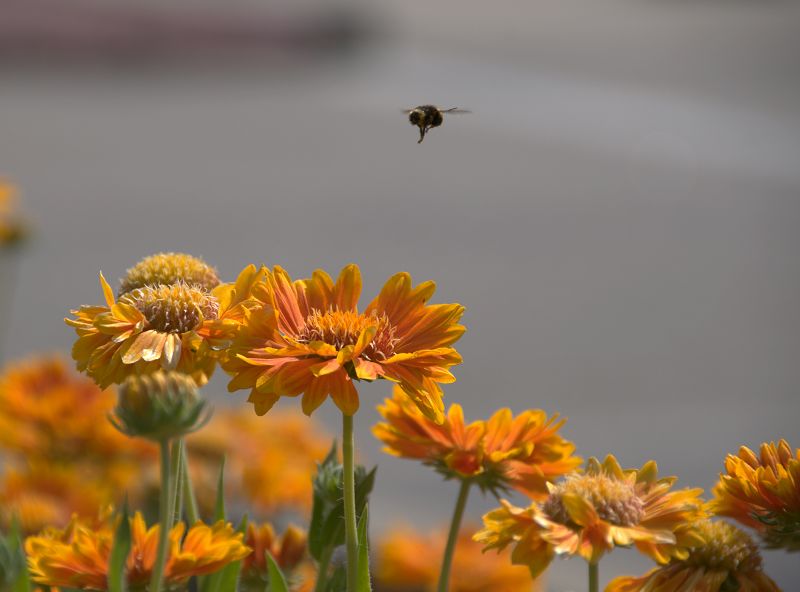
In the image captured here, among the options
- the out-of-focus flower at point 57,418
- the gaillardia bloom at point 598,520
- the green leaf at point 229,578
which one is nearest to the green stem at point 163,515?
the green leaf at point 229,578

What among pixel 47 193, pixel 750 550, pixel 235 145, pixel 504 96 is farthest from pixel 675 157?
pixel 750 550

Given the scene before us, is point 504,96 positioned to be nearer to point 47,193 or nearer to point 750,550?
point 47,193

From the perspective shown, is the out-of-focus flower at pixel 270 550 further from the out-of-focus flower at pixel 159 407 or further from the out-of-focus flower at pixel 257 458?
the out-of-focus flower at pixel 257 458

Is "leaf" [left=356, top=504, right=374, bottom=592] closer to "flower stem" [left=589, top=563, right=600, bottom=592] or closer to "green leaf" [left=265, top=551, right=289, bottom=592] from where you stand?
"green leaf" [left=265, top=551, right=289, bottom=592]

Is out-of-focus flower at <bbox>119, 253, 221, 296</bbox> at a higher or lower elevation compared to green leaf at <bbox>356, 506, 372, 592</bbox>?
higher

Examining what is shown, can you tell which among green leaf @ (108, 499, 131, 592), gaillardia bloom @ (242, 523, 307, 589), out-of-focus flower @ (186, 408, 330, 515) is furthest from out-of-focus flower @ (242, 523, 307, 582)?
out-of-focus flower @ (186, 408, 330, 515)
